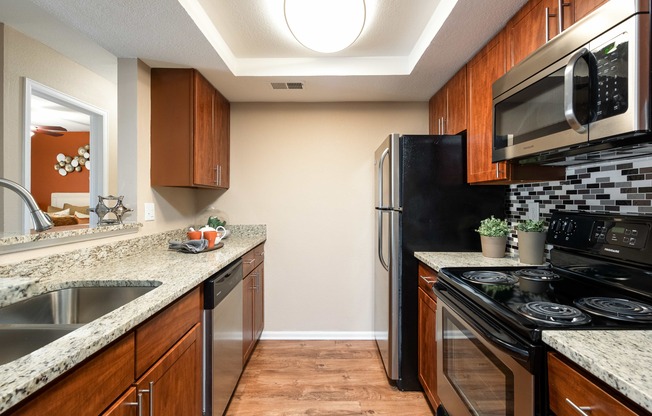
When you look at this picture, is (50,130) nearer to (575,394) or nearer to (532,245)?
(532,245)

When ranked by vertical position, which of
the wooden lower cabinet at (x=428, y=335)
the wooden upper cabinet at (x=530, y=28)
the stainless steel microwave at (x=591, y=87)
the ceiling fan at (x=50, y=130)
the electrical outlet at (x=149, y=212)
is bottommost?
the wooden lower cabinet at (x=428, y=335)

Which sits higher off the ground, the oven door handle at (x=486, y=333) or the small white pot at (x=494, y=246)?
the small white pot at (x=494, y=246)

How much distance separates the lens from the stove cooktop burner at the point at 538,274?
1.37 meters

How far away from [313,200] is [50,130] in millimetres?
4555

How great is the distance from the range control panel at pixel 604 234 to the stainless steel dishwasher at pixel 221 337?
1689mm

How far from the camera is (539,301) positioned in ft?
3.57

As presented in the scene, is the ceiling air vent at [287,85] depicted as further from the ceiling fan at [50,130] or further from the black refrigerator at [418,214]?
the ceiling fan at [50,130]

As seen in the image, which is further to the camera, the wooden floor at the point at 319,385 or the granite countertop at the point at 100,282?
the wooden floor at the point at 319,385

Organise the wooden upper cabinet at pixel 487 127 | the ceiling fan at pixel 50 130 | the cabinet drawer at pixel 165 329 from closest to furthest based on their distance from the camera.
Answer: the cabinet drawer at pixel 165 329, the wooden upper cabinet at pixel 487 127, the ceiling fan at pixel 50 130

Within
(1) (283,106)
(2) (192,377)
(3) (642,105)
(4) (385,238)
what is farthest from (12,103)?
(3) (642,105)

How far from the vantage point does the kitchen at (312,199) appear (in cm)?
289

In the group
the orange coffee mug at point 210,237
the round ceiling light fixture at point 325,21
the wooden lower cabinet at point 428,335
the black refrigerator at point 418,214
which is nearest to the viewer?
the round ceiling light fixture at point 325,21

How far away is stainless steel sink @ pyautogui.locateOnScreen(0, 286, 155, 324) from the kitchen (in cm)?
162

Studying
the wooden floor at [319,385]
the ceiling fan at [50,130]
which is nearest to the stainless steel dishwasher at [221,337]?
the wooden floor at [319,385]
